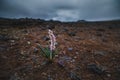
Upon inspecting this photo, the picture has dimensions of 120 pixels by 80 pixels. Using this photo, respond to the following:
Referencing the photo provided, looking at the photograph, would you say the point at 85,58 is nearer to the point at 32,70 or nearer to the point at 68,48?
the point at 68,48

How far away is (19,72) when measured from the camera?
5.84 metres

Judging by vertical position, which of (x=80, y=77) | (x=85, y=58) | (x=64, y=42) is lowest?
(x=80, y=77)

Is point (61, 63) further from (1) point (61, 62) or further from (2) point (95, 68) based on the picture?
(2) point (95, 68)

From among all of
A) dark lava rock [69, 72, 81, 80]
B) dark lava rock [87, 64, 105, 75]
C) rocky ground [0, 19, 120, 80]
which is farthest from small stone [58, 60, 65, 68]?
dark lava rock [87, 64, 105, 75]

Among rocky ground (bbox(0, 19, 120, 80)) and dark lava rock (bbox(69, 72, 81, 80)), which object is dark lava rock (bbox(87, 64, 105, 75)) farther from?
dark lava rock (bbox(69, 72, 81, 80))

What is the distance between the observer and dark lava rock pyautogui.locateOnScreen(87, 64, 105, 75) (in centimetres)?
611

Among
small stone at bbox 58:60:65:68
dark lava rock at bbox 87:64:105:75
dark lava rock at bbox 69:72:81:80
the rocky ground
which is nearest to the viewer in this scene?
dark lava rock at bbox 69:72:81:80

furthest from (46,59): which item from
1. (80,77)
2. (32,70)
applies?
(80,77)

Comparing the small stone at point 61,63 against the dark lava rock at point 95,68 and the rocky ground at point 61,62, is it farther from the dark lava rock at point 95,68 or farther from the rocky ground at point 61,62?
the dark lava rock at point 95,68

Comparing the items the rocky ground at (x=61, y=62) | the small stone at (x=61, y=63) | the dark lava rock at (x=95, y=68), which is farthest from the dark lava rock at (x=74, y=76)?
the dark lava rock at (x=95, y=68)

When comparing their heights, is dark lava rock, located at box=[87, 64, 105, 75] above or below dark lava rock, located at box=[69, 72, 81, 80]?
above

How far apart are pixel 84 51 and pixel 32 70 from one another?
312 cm

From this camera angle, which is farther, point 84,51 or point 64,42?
point 64,42

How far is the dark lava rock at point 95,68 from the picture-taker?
20.0ft
